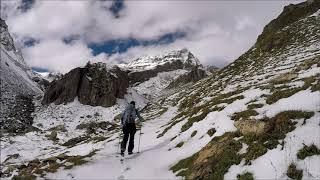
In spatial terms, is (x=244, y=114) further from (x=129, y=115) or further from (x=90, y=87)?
(x=90, y=87)

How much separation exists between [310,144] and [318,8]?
6300 centimetres

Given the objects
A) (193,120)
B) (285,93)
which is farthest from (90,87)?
Answer: (285,93)

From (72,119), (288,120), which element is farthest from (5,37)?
(288,120)

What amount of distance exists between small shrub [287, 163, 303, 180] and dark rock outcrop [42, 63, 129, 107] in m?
59.9

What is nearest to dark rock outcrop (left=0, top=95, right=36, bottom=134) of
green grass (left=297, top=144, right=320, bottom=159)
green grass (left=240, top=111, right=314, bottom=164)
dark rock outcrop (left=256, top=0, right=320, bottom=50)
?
dark rock outcrop (left=256, top=0, right=320, bottom=50)

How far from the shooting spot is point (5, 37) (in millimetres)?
134500

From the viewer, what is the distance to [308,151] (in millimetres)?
13344

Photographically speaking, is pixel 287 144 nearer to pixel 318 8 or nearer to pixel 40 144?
pixel 40 144

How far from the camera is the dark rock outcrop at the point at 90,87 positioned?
73.1 m

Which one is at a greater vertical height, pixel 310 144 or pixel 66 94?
pixel 66 94

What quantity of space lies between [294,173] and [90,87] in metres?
64.6

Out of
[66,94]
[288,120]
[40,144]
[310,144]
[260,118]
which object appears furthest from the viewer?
[66,94]

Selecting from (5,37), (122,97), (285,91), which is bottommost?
(285,91)

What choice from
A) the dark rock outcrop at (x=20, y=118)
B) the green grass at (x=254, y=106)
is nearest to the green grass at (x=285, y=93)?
→ the green grass at (x=254, y=106)
